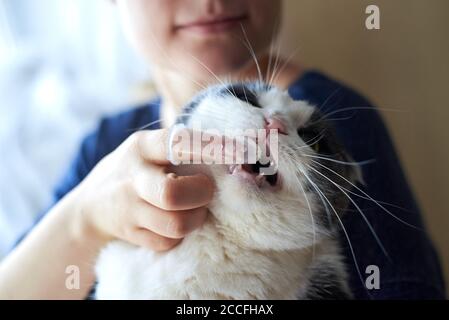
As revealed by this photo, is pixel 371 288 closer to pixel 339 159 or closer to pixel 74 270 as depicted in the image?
pixel 339 159

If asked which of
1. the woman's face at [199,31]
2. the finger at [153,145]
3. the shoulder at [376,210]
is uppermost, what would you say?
the woman's face at [199,31]

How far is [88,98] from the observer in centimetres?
57

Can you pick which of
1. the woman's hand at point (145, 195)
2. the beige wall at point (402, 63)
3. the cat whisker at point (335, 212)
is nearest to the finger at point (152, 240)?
the woman's hand at point (145, 195)

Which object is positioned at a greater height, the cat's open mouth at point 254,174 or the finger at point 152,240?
the cat's open mouth at point 254,174

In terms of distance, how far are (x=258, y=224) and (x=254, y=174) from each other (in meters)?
0.05

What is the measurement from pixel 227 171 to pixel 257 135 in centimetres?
4

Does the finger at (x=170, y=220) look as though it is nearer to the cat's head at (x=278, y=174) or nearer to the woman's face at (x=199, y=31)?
the cat's head at (x=278, y=174)

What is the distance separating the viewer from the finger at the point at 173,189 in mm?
402

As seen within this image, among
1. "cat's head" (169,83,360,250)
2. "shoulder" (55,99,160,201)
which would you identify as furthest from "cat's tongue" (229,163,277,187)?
"shoulder" (55,99,160,201)

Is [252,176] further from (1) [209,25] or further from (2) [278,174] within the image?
(1) [209,25]

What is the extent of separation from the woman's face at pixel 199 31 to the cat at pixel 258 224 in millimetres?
32

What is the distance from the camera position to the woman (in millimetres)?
435

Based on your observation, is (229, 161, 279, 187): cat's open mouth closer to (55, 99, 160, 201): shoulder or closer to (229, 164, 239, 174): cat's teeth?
(229, 164, 239, 174): cat's teeth
